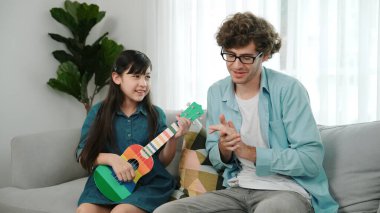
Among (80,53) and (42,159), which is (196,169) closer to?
(42,159)

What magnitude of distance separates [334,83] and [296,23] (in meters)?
0.43

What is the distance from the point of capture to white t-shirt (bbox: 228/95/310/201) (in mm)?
1625

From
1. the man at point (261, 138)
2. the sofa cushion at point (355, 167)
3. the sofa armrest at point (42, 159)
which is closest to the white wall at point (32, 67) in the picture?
the sofa armrest at point (42, 159)

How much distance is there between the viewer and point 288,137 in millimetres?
1640

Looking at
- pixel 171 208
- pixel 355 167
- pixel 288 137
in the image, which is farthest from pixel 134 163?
pixel 355 167

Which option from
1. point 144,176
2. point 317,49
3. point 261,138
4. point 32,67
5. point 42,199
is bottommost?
point 42,199

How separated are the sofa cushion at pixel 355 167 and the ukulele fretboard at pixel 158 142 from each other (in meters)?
0.65

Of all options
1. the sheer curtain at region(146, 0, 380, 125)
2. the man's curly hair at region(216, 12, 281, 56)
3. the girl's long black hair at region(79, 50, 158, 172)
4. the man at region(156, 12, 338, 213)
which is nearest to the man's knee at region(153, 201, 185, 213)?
the man at region(156, 12, 338, 213)

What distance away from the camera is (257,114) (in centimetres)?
172

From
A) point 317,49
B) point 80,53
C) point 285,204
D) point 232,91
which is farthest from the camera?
point 80,53

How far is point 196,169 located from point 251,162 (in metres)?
0.36

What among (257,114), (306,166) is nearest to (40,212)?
(257,114)

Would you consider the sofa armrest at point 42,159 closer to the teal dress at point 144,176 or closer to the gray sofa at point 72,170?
the gray sofa at point 72,170

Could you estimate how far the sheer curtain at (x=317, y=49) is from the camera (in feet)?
7.82
